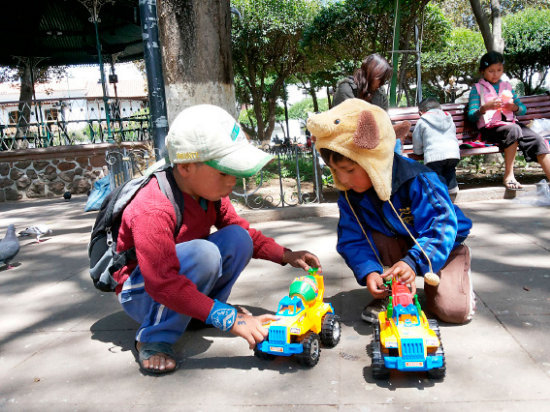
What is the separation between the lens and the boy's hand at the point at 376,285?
218cm

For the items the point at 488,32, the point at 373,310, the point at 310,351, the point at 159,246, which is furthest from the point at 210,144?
the point at 488,32

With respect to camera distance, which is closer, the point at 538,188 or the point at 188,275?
the point at 188,275

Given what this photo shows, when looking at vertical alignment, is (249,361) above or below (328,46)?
below

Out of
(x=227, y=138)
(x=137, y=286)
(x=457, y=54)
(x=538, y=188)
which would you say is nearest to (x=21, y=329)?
(x=137, y=286)

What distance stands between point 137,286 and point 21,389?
0.62 meters

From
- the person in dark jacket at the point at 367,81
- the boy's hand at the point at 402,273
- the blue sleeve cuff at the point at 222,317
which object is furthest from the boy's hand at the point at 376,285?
the person in dark jacket at the point at 367,81

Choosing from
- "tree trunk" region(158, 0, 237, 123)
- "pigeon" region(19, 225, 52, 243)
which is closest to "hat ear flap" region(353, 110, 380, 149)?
"tree trunk" region(158, 0, 237, 123)

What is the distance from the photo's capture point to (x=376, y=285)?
221cm

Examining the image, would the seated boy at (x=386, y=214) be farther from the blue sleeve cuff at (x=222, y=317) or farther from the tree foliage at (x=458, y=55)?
the tree foliage at (x=458, y=55)

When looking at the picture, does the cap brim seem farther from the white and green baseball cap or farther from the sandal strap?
the sandal strap

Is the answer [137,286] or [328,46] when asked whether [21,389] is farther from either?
[328,46]

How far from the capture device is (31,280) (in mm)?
3740

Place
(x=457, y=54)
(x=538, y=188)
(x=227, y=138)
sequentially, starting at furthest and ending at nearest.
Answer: (x=457, y=54), (x=538, y=188), (x=227, y=138)

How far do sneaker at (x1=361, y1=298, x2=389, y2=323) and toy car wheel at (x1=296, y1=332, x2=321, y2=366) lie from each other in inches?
17.9
